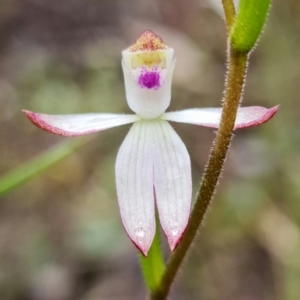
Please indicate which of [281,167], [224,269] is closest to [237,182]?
[281,167]

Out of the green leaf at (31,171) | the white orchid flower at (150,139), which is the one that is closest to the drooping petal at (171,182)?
the white orchid flower at (150,139)

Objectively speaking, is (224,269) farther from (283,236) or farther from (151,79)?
(151,79)

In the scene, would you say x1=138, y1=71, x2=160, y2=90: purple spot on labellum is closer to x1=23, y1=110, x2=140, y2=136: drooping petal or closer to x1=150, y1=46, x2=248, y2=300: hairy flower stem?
x1=23, y1=110, x2=140, y2=136: drooping petal

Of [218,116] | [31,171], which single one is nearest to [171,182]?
[218,116]

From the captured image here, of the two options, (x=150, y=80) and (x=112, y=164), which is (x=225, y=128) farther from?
(x=112, y=164)

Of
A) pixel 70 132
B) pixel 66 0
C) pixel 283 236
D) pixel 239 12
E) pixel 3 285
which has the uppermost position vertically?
pixel 239 12

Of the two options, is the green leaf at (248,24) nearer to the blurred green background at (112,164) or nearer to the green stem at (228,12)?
the green stem at (228,12)

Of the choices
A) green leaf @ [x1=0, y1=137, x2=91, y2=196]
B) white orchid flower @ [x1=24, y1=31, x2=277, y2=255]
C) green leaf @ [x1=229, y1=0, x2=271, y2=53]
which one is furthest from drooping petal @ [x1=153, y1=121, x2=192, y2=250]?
green leaf @ [x1=0, y1=137, x2=91, y2=196]
